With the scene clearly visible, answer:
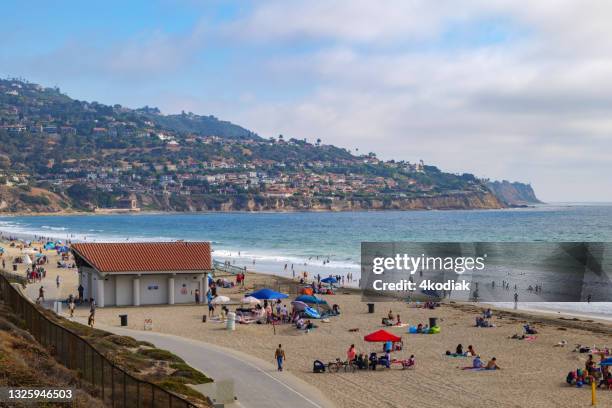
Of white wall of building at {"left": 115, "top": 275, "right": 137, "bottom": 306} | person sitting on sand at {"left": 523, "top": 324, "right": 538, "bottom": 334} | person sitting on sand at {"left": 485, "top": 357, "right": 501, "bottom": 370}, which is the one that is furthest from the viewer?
white wall of building at {"left": 115, "top": 275, "right": 137, "bottom": 306}

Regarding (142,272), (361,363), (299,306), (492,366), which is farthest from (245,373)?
(142,272)

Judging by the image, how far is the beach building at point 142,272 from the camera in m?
31.3

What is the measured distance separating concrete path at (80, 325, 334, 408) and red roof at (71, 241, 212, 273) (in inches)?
254

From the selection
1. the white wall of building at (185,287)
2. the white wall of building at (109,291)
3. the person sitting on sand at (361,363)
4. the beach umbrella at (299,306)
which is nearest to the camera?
the person sitting on sand at (361,363)

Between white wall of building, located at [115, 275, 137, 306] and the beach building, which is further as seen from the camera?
white wall of building, located at [115, 275, 137, 306]

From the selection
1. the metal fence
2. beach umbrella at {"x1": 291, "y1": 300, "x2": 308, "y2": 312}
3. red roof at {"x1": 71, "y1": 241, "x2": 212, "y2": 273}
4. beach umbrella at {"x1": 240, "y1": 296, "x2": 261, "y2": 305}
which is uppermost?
red roof at {"x1": 71, "y1": 241, "x2": 212, "y2": 273}

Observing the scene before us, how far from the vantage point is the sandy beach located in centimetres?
1753

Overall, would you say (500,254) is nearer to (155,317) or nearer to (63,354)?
(155,317)

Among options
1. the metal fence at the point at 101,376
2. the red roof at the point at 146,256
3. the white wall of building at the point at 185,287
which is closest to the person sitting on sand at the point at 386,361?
the metal fence at the point at 101,376

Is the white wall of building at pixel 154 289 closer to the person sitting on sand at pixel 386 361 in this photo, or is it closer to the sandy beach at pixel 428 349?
the sandy beach at pixel 428 349

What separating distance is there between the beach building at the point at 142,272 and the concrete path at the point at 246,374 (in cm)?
657

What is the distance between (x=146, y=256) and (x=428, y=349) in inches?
541

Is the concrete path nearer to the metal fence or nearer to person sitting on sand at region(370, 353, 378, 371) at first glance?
person sitting on sand at region(370, 353, 378, 371)

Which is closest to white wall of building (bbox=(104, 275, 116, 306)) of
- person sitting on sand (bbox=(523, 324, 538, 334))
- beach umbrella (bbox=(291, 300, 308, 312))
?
beach umbrella (bbox=(291, 300, 308, 312))
